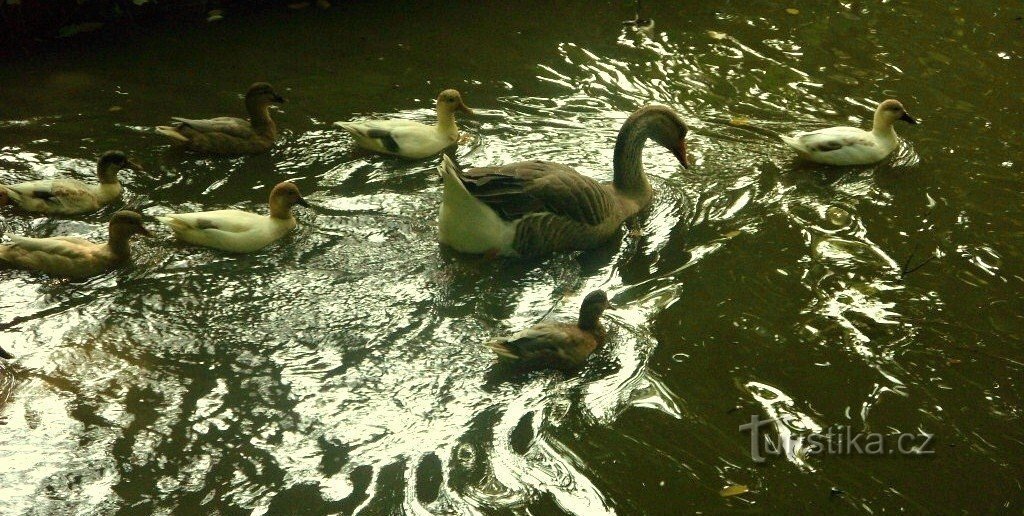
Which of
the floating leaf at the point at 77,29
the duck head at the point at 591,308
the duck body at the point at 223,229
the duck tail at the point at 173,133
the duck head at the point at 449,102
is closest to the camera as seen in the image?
the duck head at the point at 591,308

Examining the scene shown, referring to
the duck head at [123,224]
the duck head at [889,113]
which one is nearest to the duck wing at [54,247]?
the duck head at [123,224]

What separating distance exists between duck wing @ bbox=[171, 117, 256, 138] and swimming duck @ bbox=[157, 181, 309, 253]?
133 cm

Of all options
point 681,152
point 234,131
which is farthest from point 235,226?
point 681,152

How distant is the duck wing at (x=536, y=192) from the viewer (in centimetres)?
685

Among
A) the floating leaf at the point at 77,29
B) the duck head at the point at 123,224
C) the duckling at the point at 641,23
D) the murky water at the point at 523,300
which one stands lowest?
the murky water at the point at 523,300

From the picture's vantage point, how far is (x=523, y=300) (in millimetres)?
6375

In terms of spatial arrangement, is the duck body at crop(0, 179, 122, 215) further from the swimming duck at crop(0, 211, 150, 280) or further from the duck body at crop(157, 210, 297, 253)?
the duck body at crop(157, 210, 297, 253)

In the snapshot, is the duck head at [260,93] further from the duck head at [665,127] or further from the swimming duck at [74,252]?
the duck head at [665,127]

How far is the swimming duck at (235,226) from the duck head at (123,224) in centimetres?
23

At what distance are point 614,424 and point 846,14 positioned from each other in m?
8.14

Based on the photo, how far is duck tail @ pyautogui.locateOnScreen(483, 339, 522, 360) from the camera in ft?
17.6

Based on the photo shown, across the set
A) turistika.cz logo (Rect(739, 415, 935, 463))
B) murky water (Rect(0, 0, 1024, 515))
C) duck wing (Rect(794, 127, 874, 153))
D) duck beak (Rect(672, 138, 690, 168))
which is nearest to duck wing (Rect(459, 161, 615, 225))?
murky water (Rect(0, 0, 1024, 515))

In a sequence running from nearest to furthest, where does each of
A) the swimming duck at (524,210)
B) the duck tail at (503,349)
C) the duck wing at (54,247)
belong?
1. the duck tail at (503,349)
2. the duck wing at (54,247)
3. the swimming duck at (524,210)

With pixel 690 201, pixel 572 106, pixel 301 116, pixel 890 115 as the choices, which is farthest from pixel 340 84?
pixel 890 115
